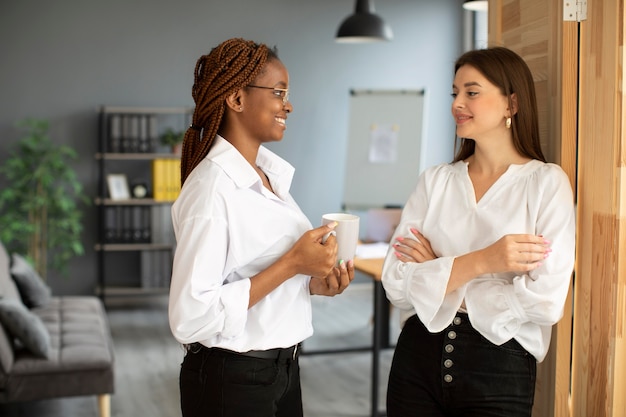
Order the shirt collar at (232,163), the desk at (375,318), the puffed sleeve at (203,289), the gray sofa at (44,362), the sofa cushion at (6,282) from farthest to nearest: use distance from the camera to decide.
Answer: the sofa cushion at (6,282)
the desk at (375,318)
the gray sofa at (44,362)
the shirt collar at (232,163)
the puffed sleeve at (203,289)

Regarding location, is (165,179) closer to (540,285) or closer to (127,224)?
(127,224)

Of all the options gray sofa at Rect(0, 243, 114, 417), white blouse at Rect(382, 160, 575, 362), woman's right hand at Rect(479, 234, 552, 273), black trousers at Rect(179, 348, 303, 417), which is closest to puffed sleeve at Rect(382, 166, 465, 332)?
white blouse at Rect(382, 160, 575, 362)

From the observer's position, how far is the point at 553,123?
6.50ft

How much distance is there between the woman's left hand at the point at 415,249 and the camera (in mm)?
1876

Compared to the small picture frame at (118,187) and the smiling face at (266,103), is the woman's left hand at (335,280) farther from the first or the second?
the small picture frame at (118,187)

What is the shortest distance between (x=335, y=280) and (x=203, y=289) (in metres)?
0.37

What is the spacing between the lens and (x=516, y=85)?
183 centimetres

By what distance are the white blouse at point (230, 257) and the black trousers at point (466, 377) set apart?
0.98ft

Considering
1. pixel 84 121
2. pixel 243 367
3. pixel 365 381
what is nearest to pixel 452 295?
pixel 243 367

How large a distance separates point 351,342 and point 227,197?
4.24 metres

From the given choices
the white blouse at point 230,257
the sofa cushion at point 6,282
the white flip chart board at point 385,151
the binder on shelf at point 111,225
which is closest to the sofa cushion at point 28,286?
the sofa cushion at point 6,282

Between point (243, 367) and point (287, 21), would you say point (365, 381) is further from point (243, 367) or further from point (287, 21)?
point (287, 21)

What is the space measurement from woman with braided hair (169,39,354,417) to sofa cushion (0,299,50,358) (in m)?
2.10

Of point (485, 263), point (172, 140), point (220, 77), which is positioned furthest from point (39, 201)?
point (485, 263)
